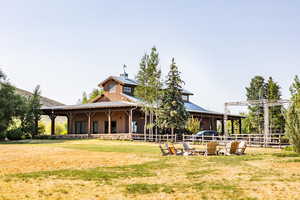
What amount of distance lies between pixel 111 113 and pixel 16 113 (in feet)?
36.5

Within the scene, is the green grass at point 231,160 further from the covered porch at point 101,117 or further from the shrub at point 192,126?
the shrub at point 192,126

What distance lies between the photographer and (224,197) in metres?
7.73

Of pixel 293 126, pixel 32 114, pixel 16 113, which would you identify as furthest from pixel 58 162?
pixel 32 114

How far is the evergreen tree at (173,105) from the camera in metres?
36.3

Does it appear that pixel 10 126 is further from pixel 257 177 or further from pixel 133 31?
pixel 257 177

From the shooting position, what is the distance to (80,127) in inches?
1794

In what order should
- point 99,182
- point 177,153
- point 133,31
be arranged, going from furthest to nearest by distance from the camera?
point 133,31 → point 177,153 → point 99,182

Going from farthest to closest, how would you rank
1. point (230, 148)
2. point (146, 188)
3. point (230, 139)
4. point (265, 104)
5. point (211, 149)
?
point (230, 139), point (265, 104), point (230, 148), point (211, 149), point (146, 188)

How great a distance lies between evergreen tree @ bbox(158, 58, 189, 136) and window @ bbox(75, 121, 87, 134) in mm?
12558

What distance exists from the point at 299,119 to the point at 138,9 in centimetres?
1108

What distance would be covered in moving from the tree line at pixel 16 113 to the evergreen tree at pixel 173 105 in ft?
55.1

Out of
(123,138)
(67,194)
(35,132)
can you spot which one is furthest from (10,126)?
(67,194)

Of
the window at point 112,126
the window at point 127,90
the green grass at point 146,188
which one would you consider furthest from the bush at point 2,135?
the green grass at point 146,188

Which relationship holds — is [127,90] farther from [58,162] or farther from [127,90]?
[58,162]
